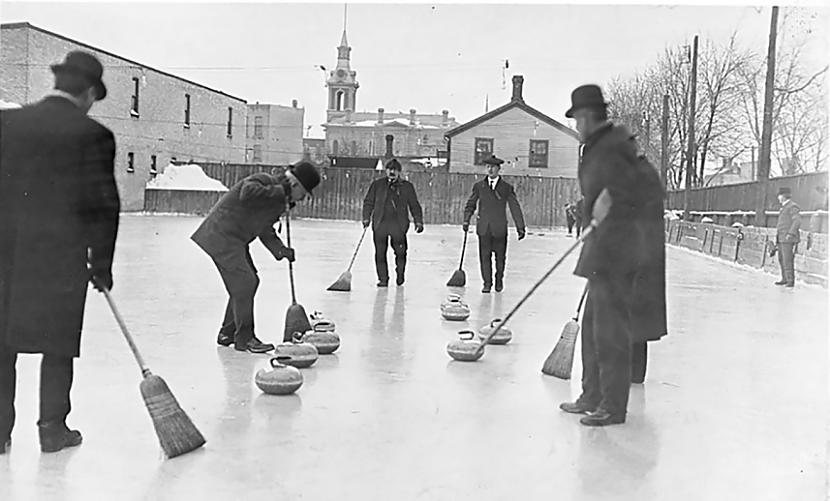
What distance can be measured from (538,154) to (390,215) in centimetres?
436

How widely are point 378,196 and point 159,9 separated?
189 inches

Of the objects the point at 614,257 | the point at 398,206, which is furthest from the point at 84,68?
the point at 398,206

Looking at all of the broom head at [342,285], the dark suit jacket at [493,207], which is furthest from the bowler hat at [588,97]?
the broom head at [342,285]

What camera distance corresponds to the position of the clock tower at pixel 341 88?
493 cm

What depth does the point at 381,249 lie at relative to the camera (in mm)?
9898

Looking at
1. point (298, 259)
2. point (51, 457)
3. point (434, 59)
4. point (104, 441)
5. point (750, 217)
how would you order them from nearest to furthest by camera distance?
point (51, 457), point (104, 441), point (434, 59), point (750, 217), point (298, 259)

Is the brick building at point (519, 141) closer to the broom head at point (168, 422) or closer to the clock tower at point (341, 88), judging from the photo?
the clock tower at point (341, 88)

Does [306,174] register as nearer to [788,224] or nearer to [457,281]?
[788,224]

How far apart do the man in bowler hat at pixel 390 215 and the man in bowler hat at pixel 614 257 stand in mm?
3919

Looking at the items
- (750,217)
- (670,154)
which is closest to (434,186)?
(750,217)

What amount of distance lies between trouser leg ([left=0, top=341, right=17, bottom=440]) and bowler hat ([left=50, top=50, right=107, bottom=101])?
1203 millimetres

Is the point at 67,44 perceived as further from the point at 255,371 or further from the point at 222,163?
the point at 255,371

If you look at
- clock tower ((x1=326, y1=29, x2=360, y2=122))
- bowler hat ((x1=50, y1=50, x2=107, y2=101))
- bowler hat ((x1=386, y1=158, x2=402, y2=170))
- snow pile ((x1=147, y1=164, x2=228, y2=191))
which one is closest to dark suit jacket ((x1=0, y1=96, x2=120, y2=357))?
bowler hat ((x1=50, y1=50, x2=107, y2=101))

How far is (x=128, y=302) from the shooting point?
7.93 meters
